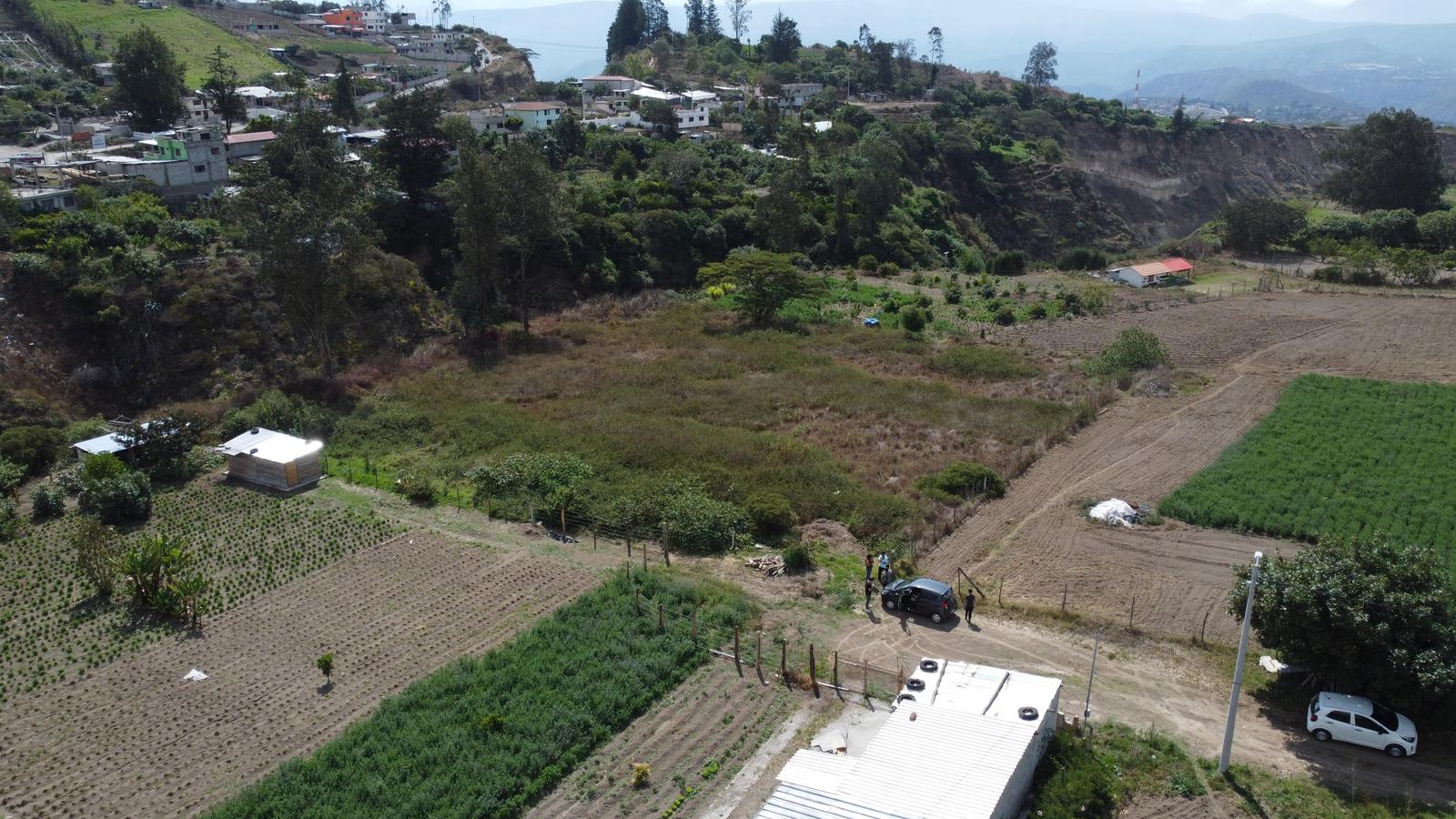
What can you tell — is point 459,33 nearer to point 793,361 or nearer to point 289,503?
point 793,361

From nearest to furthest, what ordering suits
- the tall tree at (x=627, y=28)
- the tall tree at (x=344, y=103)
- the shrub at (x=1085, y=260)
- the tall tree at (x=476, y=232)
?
1. the tall tree at (x=476, y=232)
2. the shrub at (x=1085, y=260)
3. the tall tree at (x=344, y=103)
4. the tall tree at (x=627, y=28)

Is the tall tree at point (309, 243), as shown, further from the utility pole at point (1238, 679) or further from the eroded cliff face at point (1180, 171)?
the eroded cliff face at point (1180, 171)

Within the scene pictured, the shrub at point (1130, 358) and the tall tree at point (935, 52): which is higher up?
the tall tree at point (935, 52)

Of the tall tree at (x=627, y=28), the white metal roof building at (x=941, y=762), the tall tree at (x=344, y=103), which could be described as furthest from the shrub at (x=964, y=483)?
the tall tree at (x=627, y=28)

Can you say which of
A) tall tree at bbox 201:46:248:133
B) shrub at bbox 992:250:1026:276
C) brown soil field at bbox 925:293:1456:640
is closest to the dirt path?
brown soil field at bbox 925:293:1456:640

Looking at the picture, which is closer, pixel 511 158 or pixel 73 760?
pixel 73 760

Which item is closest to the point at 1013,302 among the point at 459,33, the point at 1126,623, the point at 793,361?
the point at 793,361

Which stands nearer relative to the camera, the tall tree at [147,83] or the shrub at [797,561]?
the shrub at [797,561]
